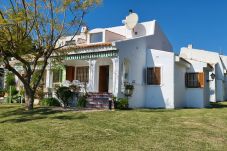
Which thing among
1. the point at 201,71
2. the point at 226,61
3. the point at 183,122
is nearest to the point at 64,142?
the point at 183,122

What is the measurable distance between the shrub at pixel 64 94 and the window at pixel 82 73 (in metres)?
4.95

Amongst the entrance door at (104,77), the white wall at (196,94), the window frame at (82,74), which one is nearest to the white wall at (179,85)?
the white wall at (196,94)

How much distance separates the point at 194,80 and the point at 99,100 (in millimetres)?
9947

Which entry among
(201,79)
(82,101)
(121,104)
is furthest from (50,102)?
(201,79)

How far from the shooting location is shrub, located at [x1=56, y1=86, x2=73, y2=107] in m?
24.2

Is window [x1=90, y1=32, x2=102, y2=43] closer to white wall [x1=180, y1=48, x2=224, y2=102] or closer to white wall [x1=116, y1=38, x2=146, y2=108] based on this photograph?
white wall [x1=116, y1=38, x2=146, y2=108]

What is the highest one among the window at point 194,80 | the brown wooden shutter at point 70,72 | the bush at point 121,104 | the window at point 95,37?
the window at point 95,37

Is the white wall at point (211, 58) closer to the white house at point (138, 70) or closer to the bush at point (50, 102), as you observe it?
the white house at point (138, 70)

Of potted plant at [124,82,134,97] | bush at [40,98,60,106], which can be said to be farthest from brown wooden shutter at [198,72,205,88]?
bush at [40,98,60,106]

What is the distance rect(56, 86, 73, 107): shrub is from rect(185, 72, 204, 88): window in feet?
36.5

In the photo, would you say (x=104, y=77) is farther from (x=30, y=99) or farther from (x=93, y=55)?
(x=30, y=99)

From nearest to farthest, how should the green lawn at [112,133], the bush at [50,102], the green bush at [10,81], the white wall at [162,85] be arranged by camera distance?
1. the green lawn at [112,133]
2. the bush at [50,102]
3. the white wall at [162,85]
4. the green bush at [10,81]

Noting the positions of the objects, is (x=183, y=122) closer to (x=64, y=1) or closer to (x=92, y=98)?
(x=92, y=98)

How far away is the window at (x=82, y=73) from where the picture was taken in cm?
2928
